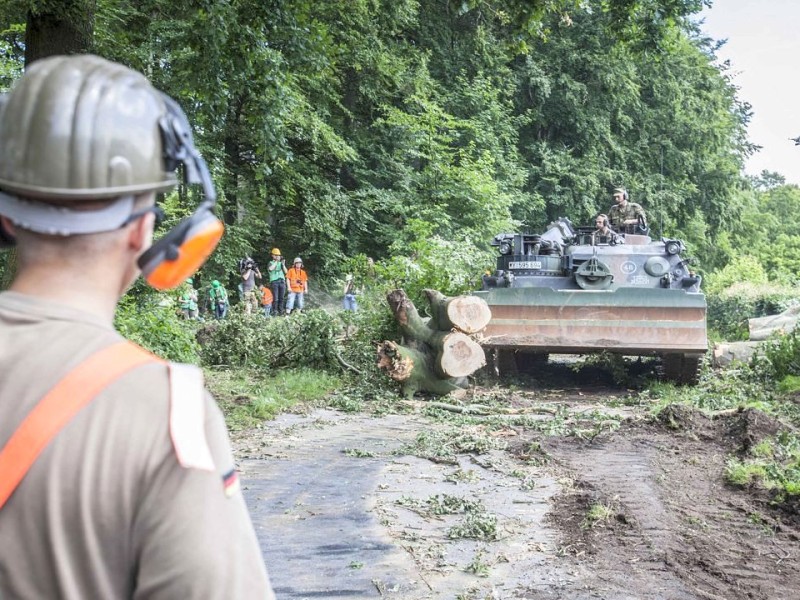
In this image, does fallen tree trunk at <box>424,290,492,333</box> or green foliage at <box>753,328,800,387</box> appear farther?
green foliage at <box>753,328,800,387</box>

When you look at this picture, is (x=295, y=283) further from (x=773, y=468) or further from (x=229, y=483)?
(x=229, y=483)

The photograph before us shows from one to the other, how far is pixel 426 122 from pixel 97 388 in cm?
2949

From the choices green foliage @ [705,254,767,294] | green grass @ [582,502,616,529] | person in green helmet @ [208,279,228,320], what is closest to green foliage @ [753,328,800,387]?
green grass @ [582,502,616,529]

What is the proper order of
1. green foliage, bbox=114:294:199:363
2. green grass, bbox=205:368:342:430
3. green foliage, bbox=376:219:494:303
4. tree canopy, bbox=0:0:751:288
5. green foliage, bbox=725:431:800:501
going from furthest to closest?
green foliage, bbox=376:219:494:303
tree canopy, bbox=0:0:751:288
green foliage, bbox=114:294:199:363
green grass, bbox=205:368:342:430
green foliage, bbox=725:431:800:501

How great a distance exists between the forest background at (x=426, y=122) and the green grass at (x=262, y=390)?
0.93m

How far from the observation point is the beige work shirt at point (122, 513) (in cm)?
135

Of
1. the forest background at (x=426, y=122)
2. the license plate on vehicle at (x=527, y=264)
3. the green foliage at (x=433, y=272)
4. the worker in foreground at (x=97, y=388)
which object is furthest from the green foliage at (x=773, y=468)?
the green foliage at (x=433, y=272)

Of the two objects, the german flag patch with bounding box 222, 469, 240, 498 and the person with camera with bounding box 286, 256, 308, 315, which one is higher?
the german flag patch with bounding box 222, 469, 240, 498

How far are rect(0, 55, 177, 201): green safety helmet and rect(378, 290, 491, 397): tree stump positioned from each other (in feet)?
36.7

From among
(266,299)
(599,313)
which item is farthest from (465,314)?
(266,299)

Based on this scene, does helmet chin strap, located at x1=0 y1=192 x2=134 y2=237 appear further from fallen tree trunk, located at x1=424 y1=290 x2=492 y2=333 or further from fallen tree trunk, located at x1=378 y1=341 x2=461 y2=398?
fallen tree trunk, located at x1=424 y1=290 x2=492 y2=333

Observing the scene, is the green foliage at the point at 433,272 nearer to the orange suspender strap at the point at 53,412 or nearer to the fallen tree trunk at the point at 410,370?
the fallen tree trunk at the point at 410,370

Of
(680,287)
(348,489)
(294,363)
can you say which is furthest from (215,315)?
(348,489)

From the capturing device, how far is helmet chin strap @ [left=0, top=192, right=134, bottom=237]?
1513mm
